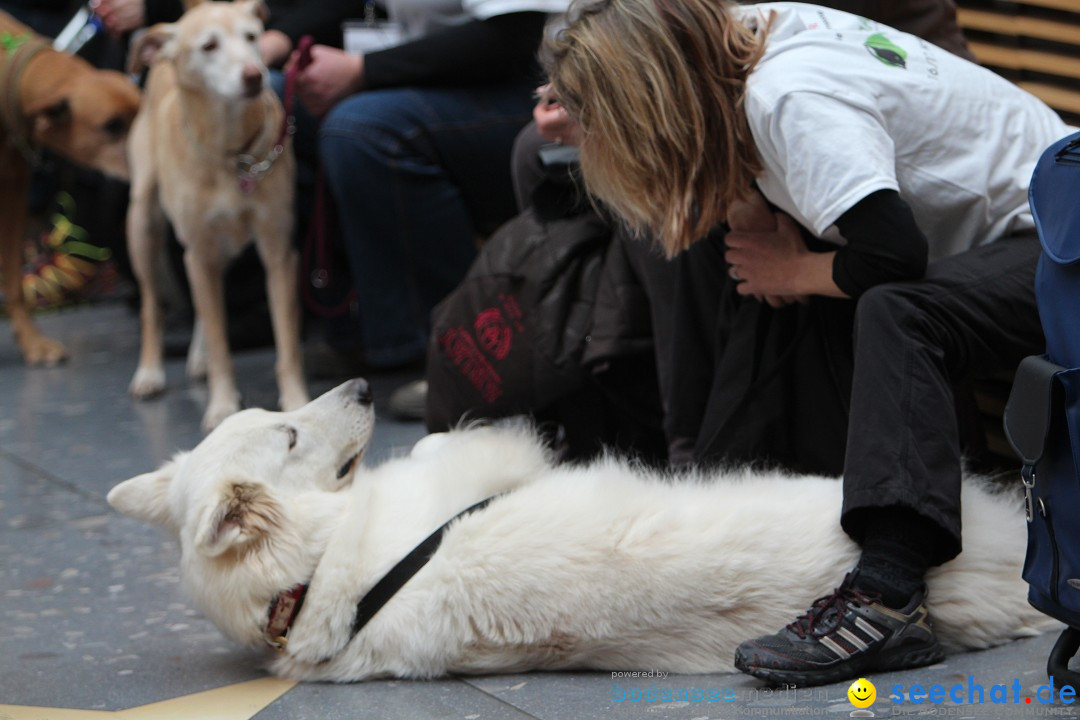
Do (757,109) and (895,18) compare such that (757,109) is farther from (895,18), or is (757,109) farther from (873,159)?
(895,18)

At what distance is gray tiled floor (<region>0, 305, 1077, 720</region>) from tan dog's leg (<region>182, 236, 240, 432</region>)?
130 millimetres

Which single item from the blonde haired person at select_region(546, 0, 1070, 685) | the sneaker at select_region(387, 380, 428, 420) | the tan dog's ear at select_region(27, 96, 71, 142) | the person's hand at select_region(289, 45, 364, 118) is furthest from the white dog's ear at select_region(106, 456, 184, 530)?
the tan dog's ear at select_region(27, 96, 71, 142)

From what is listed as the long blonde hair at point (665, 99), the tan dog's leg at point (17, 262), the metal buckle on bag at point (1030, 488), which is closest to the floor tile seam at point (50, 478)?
the tan dog's leg at point (17, 262)

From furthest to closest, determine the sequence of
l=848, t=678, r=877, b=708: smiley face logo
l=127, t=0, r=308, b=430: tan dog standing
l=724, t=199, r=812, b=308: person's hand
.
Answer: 1. l=127, t=0, r=308, b=430: tan dog standing
2. l=724, t=199, r=812, b=308: person's hand
3. l=848, t=678, r=877, b=708: smiley face logo

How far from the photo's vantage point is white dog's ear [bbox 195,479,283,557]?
1.89 meters

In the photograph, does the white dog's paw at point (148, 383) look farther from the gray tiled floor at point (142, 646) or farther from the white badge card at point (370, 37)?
the white badge card at point (370, 37)

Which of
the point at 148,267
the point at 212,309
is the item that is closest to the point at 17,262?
the point at 148,267

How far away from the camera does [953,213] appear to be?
7.11 feet

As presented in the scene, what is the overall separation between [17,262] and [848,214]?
4.11m

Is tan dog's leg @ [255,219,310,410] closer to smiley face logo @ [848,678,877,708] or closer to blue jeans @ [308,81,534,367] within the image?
blue jeans @ [308,81,534,367]

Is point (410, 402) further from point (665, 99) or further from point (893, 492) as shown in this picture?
point (893, 492)

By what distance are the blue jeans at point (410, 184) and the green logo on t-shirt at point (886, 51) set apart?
172 cm

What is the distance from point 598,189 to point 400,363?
1.68 metres

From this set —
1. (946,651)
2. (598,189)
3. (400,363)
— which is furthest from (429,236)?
(946,651)
